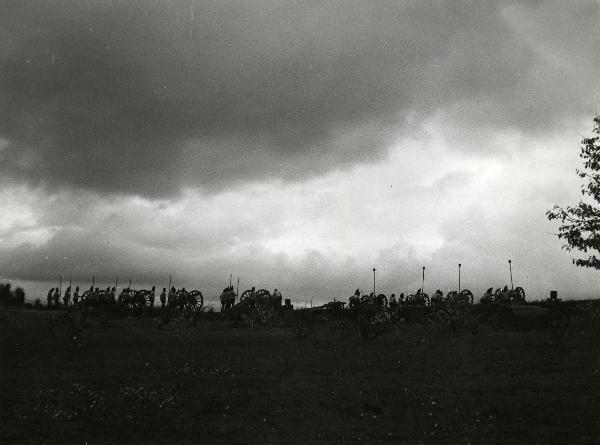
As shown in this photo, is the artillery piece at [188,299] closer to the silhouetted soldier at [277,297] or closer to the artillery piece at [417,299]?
the silhouetted soldier at [277,297]

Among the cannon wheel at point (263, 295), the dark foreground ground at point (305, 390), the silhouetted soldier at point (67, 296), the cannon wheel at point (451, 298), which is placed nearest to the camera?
the dark foreground ground at point (305, 390)

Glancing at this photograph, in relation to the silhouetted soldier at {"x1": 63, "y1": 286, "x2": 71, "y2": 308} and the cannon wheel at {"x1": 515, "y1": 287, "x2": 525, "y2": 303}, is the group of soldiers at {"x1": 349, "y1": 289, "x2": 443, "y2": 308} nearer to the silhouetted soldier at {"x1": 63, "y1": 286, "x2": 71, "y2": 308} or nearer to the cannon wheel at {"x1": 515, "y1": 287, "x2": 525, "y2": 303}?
the cannon wheel at {"x1": 515, "y1": 287, "x2": 525, "y2": 303}

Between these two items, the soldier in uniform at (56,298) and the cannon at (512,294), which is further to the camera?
the soldier in uniform at (56,298)

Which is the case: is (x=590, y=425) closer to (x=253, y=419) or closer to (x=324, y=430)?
(x=324, y=430)

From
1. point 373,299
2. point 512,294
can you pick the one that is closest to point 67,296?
point 373,299

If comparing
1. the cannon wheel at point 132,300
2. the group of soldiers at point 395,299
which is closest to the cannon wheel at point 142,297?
the cannon wheel at point 132,300

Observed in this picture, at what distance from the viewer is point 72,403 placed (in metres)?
11.0

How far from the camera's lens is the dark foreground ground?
9.16m

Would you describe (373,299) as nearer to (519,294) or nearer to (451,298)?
(451,298)

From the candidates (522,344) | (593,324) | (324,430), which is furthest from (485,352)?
(324,430)

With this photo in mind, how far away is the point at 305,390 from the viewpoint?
12086 millimetres

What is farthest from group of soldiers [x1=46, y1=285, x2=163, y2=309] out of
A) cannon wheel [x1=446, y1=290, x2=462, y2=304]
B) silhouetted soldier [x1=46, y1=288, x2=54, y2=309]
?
cannon wheel [x1=446, y1=290, x2=462, y2=304]

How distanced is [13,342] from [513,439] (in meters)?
17.7

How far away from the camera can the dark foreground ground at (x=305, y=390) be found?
9.16 metres
